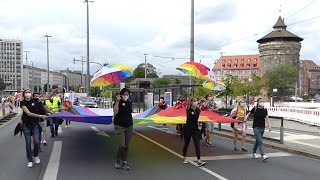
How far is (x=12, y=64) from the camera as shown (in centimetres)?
15050

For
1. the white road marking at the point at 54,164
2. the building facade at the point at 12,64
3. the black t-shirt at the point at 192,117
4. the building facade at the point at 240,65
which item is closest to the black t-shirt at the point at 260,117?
the black t-shirt at the point at 192,117

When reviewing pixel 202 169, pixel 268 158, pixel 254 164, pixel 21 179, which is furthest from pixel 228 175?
pixel 21 179

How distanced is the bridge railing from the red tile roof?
145 m

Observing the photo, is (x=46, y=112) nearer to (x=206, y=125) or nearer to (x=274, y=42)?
(x=206, y=125)

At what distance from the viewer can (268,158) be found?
11422 millimetres

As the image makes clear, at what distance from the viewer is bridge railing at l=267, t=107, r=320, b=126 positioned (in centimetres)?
2285

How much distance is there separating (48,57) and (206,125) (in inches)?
3379

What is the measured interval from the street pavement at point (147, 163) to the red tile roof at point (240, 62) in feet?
535

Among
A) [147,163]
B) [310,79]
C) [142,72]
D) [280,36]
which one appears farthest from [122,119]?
[310,79]

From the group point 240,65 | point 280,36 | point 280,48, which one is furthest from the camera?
point 240,65

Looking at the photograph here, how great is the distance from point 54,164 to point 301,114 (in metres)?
19.7

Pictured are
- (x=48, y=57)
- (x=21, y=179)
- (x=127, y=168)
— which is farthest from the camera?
(x=48, y=57)

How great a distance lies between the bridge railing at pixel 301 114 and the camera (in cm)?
2285

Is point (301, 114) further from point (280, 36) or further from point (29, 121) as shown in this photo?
point (280, 36)
